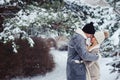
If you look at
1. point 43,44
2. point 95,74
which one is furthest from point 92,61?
point 43,44

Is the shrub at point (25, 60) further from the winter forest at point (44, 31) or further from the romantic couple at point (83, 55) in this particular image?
the romantic couple at point (83, 55)

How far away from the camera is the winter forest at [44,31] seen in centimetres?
1004

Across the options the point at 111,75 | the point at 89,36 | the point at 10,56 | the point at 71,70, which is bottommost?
the point at 111,75

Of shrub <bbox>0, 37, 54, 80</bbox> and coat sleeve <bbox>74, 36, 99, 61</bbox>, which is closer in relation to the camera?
coat sleeve <bbox>74, 36, 99, 61</bbox>

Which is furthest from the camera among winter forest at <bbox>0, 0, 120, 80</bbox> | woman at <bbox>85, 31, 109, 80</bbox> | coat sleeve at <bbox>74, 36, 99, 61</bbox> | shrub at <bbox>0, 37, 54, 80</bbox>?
shrub at <bbox>0, 37, 54, 80</bbox>

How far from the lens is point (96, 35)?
6.85 metres

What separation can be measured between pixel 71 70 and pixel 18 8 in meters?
4.86

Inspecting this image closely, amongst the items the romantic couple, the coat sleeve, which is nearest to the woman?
the romantic couple

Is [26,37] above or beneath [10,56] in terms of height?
above

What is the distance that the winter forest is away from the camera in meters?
10.0

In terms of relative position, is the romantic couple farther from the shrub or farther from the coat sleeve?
the shrub

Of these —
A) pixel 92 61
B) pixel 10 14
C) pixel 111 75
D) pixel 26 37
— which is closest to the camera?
pixel 92 61

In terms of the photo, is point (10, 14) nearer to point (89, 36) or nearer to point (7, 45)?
point (7, 45)

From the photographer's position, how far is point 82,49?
6.43 metres
